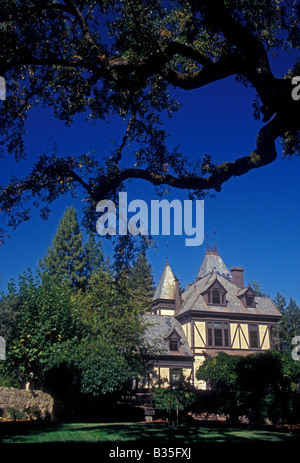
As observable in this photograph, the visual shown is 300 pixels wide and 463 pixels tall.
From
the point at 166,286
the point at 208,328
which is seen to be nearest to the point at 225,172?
the point at 208,328

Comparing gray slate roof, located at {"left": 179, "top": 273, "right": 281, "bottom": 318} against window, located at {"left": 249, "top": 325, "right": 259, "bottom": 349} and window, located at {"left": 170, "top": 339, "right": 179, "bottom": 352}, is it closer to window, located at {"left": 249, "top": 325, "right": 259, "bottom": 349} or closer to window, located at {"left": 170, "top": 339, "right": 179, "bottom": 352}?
window, located at {"left": 249, "top": 325, "right": 259, "bottom": 349}

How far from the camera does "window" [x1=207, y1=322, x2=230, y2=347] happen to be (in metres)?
36.8

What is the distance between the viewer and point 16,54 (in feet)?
26.8

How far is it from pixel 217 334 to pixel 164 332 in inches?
205

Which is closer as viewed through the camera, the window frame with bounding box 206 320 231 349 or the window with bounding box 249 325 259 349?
the window frame with bounding box 206 320 231 349

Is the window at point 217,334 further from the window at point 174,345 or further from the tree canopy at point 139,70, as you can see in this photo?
the tree canopy at point 139,70

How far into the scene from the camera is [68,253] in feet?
192

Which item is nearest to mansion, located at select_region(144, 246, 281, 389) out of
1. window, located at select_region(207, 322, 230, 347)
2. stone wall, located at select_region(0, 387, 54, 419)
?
window, located at select_region(207, 322, 230, 347)

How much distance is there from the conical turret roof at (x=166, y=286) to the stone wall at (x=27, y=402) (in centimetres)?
2682

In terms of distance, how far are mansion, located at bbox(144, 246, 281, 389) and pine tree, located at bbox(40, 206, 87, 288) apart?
775 inches

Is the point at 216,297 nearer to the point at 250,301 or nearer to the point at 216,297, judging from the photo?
the point at 216,297

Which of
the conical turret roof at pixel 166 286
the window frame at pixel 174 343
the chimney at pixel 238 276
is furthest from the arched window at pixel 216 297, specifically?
the conical turret roof at pixel 166 286
